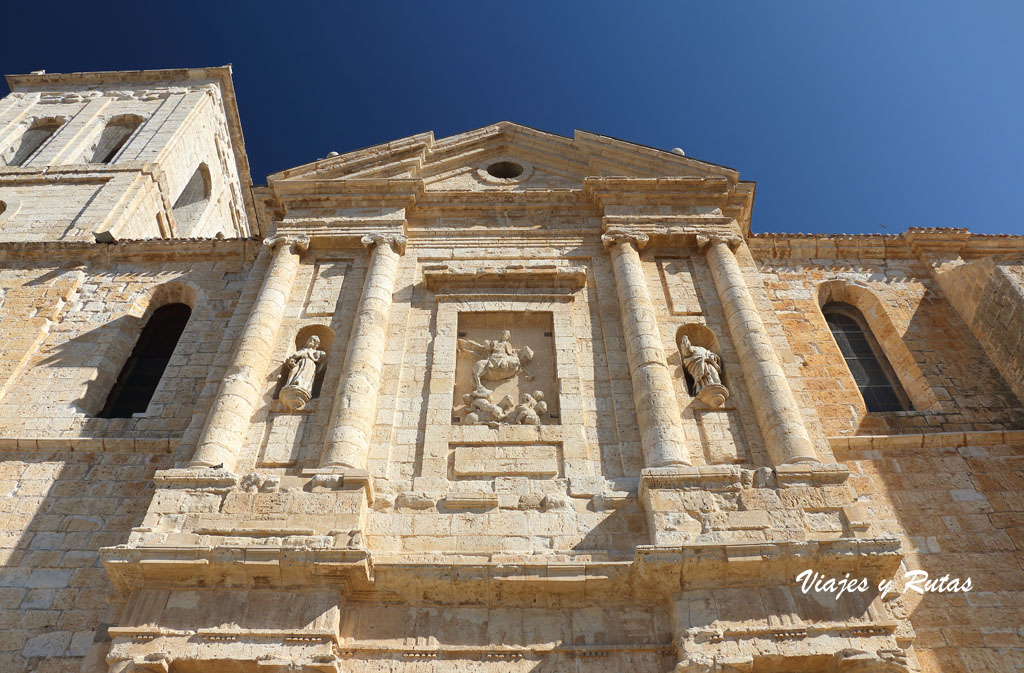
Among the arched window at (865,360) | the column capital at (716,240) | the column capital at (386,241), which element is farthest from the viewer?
the column capital at (386,241)

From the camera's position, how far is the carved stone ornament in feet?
38.4

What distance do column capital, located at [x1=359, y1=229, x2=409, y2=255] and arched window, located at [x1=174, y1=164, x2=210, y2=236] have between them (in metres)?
11.1

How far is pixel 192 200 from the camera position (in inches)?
884

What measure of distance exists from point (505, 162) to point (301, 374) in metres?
6.47

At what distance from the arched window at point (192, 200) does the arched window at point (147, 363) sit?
346 inches

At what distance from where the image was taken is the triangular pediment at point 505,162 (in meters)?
13.0

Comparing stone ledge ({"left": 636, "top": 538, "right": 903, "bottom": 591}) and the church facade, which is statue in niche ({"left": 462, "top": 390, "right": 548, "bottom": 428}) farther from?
stone ledge ({"left": 636, "top": 538, "right": 903, "bottom": 591})

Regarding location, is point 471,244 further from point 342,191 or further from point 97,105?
point 97,105

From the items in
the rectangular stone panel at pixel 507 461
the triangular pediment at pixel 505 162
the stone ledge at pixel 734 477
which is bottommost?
the stone ledge at pixel 734 477

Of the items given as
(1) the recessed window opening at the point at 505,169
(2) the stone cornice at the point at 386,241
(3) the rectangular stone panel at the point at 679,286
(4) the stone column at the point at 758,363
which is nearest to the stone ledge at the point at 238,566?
(4) the stone column at the point at 758,363

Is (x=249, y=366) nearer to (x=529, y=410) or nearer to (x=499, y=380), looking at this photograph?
(x=499, y=380)

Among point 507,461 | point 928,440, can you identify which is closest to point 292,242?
point 507,461

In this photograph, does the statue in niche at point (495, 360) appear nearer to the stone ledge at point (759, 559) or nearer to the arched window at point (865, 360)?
the stone ledge at point (759, 559)

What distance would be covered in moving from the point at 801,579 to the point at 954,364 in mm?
5887
